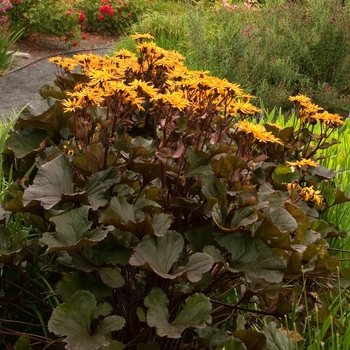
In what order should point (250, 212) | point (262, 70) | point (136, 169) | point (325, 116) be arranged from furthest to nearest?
point (262, 70), point (325, 116), point (136, 169), point (250, 212)

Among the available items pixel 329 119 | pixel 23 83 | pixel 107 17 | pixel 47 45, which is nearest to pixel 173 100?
pixel 329 119

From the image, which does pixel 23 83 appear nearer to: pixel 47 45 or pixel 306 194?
pixel 47 45

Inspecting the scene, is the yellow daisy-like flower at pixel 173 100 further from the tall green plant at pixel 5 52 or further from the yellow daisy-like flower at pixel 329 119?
the tall green plant at pixel 5 52

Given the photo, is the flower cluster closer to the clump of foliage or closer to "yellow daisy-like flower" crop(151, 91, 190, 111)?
Result: the clump of foliage

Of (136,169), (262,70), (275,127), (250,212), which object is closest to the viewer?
(250,212)

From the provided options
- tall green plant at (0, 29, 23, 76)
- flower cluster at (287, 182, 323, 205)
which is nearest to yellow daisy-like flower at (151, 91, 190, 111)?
flower cluster at (287, 182, 323, 205)

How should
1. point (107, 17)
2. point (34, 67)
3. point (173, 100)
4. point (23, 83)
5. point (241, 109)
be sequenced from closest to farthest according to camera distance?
point (173, 100), point (241, 109), point (23, 83), point (34, 67), point (107, 17)

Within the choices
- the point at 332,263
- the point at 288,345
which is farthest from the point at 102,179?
the point at 332,263

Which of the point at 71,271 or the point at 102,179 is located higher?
the point at 102,179

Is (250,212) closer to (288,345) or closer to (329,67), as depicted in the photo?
(288,345)

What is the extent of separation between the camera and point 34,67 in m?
7.62

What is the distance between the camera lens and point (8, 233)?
4.60 ft

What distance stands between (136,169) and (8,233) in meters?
0.37

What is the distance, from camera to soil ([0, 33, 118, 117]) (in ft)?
20.7
